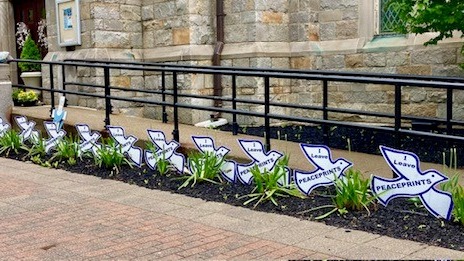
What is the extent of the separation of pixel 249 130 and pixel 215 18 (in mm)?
2569

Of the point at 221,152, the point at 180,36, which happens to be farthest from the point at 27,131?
the point at 221,152

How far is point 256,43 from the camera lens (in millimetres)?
11555

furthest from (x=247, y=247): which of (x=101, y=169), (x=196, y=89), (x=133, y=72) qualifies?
(x=133, y=72)

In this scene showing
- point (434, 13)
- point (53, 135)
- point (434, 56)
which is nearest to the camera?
point (434, 13)

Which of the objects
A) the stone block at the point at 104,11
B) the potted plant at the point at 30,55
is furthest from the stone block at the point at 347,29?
the potted plant at the point at 30,55

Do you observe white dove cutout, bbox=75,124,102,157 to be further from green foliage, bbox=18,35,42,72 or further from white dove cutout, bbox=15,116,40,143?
green foliage, bbox=18,35,42,72

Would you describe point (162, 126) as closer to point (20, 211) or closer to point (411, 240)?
point (20, 211)

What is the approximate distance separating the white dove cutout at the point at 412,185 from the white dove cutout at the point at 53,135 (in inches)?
193

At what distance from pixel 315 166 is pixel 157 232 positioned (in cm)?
175

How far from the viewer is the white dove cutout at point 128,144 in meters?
7.96

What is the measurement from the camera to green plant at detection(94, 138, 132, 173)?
7984 millimetres

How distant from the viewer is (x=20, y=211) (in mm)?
6305

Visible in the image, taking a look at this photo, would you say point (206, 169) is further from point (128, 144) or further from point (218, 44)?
point (218, 44)

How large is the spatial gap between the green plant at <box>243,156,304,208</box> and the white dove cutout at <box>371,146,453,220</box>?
0.88 metres
